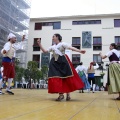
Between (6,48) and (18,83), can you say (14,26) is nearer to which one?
(18,83)

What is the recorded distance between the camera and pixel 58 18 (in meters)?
27.1

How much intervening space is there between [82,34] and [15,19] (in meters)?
8.49

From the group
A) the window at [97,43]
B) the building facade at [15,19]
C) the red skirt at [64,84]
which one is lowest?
the red skirt at [64,84]

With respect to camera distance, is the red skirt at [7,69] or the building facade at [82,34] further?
the building facade at [82,34]

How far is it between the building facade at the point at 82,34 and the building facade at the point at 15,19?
185cm

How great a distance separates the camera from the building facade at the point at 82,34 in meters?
25.7

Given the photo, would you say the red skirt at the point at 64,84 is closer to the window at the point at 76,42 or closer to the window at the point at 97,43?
the window at the point at 97,43

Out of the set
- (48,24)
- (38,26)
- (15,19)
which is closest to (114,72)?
(15,19)

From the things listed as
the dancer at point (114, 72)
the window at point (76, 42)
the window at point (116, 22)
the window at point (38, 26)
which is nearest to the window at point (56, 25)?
the window at point (38, 26)

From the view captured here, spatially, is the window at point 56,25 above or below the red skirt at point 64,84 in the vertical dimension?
above

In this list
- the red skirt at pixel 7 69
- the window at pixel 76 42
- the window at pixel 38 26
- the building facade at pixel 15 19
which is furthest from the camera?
the window at pixel 38 26

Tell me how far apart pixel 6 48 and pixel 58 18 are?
2299cm

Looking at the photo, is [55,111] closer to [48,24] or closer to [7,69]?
[7,69]

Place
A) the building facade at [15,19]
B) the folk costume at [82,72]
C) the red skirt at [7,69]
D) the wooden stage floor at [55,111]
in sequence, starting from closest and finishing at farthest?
the wooden stage floor at [55,111]
the red skirt at [7,69]
the folk costume at [82,72]
the building facade at [15,19]
